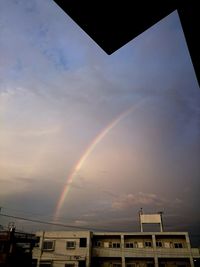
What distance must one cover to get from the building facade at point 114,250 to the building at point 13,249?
5778 millimetres

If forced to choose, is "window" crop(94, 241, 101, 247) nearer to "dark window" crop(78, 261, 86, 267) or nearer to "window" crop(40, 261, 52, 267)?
"dark window" crop(78, 261, 86, 267)

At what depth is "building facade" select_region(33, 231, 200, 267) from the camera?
29.9 m

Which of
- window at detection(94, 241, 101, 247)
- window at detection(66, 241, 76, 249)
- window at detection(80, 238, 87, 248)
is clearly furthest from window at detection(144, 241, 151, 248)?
window at detection(66, 241, 76, 249)

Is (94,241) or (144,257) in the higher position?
(94,241)

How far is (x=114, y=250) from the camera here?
3200cm

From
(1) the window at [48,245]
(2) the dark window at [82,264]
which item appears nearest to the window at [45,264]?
(1) the window at [48,245]

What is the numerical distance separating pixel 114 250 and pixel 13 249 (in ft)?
51.9

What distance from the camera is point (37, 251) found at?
1188 inches

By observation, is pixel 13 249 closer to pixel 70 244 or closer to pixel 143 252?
pixel 70 244

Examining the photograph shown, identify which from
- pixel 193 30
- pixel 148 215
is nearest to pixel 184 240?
pixel 148 215

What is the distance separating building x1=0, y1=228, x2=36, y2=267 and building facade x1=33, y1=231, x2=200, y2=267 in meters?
5.78

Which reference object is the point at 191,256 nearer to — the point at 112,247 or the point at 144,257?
the point at 144,257

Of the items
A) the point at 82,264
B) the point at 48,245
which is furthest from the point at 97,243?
the point at 48,245

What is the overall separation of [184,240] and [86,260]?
600 inches
